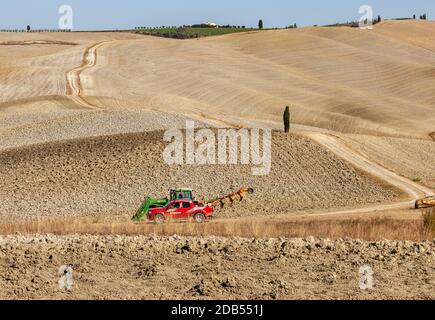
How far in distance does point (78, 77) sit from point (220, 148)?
5743cm

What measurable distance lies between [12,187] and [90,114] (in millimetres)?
26657

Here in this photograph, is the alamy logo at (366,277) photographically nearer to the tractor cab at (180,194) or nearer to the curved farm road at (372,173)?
the curved farm road at (372,173)

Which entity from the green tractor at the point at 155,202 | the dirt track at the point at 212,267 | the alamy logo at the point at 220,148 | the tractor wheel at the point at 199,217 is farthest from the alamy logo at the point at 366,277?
the alamy logo at the point at 220,148

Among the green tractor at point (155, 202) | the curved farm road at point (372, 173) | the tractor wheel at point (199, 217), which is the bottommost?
the curved farm road at point (372, 173)

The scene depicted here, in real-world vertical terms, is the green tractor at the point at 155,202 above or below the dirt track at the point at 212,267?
below

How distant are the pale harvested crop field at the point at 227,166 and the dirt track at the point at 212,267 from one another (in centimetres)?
7

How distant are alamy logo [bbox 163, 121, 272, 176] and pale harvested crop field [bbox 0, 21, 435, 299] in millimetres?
998

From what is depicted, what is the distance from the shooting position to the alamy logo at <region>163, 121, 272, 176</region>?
58.2m

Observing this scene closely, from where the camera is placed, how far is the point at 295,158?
60.0 metres

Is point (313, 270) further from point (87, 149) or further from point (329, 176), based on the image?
point (87, 149)

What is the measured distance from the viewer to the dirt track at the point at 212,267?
1847cm

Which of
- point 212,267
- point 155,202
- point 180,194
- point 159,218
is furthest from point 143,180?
point 212,267

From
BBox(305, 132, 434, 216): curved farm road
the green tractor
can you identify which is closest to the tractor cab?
the green tractor

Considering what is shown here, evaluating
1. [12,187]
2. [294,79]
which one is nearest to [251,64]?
[294,79]
